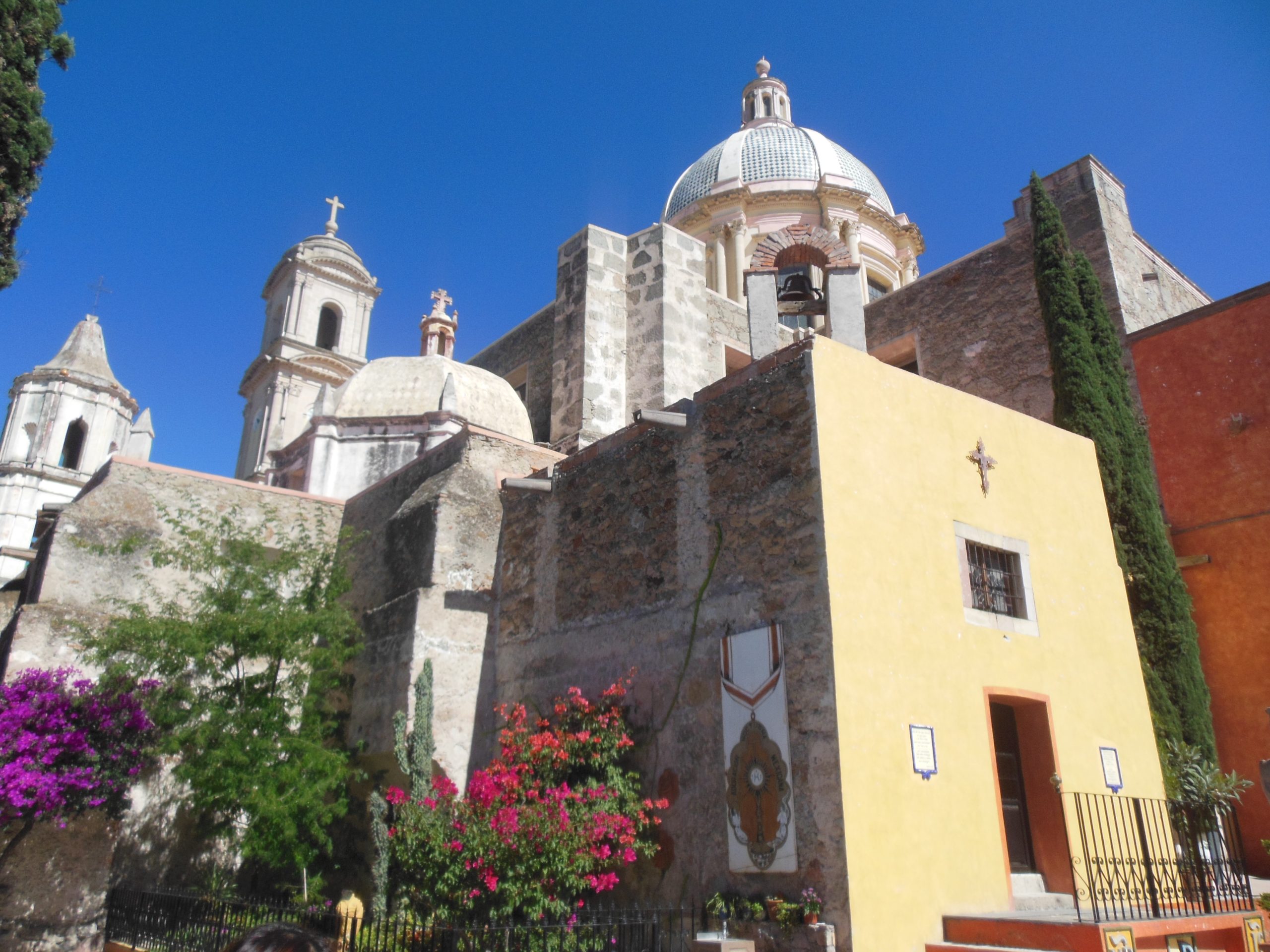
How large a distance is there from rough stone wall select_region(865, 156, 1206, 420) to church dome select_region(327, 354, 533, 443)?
754 cm

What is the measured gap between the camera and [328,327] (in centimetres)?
3691

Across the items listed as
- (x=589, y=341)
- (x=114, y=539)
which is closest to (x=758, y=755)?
(x=114, y=539)

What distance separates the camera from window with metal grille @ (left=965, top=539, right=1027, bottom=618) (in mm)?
8742

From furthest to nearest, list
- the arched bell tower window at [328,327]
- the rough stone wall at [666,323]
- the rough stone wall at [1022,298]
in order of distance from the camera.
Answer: the arched bell tower window at [328,327]
the rough stone wall at [666,323]
the rough stone wall at [1022,298]

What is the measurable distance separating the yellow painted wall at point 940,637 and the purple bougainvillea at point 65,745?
741 cm

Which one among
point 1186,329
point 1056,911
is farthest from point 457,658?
point 1186,329

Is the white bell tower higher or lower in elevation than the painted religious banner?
higher

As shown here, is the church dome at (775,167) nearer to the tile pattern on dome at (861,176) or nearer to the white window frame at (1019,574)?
the tile pattern on dome at (861,176)

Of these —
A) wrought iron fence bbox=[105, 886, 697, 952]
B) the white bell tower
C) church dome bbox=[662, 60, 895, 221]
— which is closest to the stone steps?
wrought iron fence bbox=[105, 886, 697, 952]

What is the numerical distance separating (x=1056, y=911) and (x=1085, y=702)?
7.40ft

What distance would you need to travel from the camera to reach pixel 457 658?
438 inches

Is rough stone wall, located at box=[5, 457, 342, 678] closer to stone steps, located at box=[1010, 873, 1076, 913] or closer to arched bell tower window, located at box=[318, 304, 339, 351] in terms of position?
stone steps, located at box=[1010, 873, 1076, 913]

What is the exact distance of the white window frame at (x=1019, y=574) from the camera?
27.9 feet

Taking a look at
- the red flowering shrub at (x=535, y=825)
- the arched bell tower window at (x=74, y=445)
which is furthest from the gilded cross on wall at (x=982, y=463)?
the arched bell tower window at (x=74, y=445)
